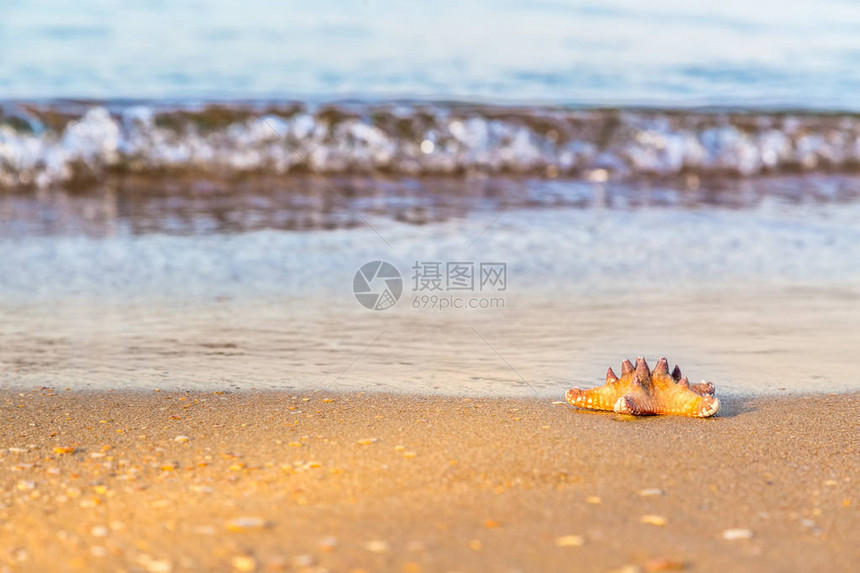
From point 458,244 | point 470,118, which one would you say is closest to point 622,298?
point 458,244

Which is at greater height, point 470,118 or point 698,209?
point 470,118

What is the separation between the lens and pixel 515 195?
7383 millimetres

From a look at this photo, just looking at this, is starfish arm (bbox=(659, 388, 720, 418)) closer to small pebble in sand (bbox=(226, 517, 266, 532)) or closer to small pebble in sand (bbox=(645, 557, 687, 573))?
small pebble in sand (bbox=(645, 557, 687, 573))

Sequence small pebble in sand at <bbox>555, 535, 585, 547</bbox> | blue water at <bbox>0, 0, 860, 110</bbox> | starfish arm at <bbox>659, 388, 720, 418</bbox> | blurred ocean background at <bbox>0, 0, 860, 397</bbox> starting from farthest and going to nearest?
blue water at <bbox>0, 0, 860, 110</bbox>
blurred ocean background at <bbox>0, 0, 860, 397</bbox>
starfish arm at <bbox>659, 388, 720, 418</bbox>
small pebble in sand at <bbox>555, 535, 585, 547</bbox>

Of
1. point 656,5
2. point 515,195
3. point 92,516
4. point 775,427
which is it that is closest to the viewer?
point 92,516

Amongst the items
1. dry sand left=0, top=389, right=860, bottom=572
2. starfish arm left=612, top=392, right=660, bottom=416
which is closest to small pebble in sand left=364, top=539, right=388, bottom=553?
dry sand left=0, top=389, right=860, bottom=572

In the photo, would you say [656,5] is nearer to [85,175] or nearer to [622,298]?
[85,175]

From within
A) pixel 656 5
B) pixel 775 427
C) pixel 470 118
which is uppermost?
pixel 656 5

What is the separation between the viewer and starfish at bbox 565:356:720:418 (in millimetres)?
2666

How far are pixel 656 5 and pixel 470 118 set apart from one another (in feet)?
28.6

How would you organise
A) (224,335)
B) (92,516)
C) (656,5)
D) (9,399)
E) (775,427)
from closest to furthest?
(92,516)
(775,427)
(9,399)
(224,335)
(656,5)

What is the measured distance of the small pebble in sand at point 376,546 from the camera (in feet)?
5.78

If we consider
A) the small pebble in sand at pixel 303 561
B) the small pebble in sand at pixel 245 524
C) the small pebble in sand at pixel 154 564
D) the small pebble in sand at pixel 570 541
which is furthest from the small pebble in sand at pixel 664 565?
the small pebble in sand at pixel 154 564

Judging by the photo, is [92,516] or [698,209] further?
[698,209]
